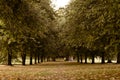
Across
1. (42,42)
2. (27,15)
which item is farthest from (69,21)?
(27,15)

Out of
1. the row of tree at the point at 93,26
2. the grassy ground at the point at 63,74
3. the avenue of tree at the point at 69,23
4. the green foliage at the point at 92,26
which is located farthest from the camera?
the green foliage at the point at 92,26

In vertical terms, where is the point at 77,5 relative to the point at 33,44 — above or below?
above

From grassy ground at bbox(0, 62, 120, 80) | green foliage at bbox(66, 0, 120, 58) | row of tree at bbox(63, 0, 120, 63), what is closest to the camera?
grassy ground at bbox(0, 62, 120, 80)

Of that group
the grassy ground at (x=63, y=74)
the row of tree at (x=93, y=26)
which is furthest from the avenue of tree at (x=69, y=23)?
the grassy ground at (x=63, y=74)

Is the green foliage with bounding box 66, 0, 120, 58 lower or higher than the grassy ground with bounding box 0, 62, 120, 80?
higher

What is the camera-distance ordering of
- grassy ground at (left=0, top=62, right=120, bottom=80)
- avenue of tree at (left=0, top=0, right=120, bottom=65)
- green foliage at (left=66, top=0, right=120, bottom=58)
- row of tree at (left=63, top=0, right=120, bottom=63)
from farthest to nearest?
green foliage at (left=66, top=0, right=120, bottom=58) → row of tree at (left=63, top=0, right=120, bottom=63) → avenue of tree at (left=0, top=0, right=120, bottom=65) → grassy ground at (left=0, top=62, right=120, bottom=80)

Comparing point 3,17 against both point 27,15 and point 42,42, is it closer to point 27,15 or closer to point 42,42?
point 27,15

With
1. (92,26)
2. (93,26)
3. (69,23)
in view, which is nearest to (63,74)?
(93,26)

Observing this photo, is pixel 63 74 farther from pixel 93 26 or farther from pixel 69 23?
pixel 69 23

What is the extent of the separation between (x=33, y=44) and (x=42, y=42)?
6367 mm

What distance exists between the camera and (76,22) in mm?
33000

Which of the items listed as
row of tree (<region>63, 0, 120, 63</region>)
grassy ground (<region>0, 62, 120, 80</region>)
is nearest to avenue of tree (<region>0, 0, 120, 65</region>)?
row of tree (<region>63, 0, 120, 63</region>)

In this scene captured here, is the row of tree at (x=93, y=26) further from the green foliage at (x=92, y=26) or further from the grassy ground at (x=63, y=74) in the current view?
the grassy ground at (x=63, y=74)

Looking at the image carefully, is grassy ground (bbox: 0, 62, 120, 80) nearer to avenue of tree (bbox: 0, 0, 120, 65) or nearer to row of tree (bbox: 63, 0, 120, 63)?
avenue of tree (bbox: 0, 0, 120, 65)
